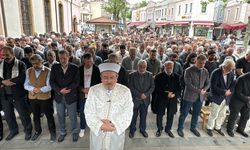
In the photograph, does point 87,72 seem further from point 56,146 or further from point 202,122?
point 202,122

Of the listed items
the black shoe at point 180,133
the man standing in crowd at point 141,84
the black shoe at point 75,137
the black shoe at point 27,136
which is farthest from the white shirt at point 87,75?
the black shoe at point 180,133

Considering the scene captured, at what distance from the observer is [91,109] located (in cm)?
284

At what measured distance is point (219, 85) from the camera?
4637 mm

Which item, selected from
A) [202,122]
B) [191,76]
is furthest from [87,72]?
[202,122]

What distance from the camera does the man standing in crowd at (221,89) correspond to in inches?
178

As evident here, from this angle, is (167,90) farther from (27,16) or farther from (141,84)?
(27,16)

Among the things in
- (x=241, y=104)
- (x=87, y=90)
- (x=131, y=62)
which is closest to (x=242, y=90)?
(x=241, y=104)

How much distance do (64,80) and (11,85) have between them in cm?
115

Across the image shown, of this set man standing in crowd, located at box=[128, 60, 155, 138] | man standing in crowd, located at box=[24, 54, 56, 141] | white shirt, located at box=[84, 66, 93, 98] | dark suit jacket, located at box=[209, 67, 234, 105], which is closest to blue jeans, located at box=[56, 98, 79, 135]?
man standing in crowd, located at box=[24, 54, 56, 141]

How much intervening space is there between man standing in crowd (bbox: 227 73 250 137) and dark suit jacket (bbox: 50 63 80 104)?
380 centimetres

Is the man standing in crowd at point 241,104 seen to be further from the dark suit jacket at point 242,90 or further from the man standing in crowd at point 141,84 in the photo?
the man standing in crowd at point 141,84

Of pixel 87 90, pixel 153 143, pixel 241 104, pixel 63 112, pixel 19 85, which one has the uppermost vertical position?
pixel 19 85

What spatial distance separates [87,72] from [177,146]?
2662 mm

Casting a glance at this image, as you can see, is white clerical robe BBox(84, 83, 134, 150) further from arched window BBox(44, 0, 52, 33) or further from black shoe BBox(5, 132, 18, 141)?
arched window BBox(44, 0, 52, 33)
